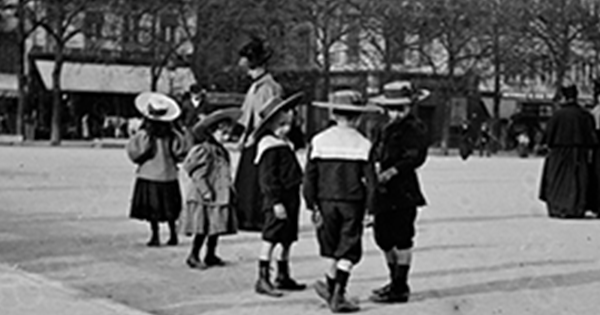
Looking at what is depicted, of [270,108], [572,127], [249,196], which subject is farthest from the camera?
[572,127]

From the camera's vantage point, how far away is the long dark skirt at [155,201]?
43.4ft

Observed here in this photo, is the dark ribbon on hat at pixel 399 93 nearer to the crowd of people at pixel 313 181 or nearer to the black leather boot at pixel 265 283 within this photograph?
the crowd of people at pixel 313 181

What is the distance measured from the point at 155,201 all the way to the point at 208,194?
5.26 ft

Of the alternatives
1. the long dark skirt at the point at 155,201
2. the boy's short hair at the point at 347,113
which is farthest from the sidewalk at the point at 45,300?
the long dark skirt at the point at 155,201

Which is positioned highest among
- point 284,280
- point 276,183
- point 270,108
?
point 270,108

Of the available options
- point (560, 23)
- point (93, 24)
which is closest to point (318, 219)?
point (93, 24)

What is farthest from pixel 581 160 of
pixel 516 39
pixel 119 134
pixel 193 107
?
pixel 119 134

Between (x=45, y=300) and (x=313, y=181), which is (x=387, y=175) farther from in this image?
(x=45, y=300)

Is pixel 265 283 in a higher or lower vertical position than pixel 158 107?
lower

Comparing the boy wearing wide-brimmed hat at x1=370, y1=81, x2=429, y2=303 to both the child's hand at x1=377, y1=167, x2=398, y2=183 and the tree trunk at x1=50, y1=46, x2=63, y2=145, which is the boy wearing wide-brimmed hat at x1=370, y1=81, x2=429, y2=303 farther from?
the tree trunk at x1=50, y1=46, x2=63, y2=145

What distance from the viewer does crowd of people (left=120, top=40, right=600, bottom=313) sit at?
368 inches

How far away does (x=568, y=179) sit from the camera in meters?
18.1

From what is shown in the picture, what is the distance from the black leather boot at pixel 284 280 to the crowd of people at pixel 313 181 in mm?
11

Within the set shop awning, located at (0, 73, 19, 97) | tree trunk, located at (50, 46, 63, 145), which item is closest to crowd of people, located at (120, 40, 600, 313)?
tree trunk, located at (50, 46, 63, 145)
